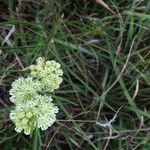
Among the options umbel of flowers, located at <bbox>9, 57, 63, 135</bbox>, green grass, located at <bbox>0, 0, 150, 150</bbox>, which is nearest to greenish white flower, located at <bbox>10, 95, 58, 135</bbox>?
umbel of flowers, located at <bbox>9, 57, 63, 135</bbox>

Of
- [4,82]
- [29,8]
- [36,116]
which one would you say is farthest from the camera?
[29,8]

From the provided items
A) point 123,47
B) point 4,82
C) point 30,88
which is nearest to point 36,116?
point 30,88

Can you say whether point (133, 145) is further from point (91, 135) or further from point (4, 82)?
point (4, 82)

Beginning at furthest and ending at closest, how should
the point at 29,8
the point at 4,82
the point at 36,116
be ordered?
the point at 29,8 < the point at 4,82 < the point at 36,116

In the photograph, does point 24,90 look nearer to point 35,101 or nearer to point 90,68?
point 35,101

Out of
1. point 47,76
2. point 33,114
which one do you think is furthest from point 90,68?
point 33,114

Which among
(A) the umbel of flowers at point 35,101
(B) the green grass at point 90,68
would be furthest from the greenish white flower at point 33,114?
(B) the green grass at point 90,68
